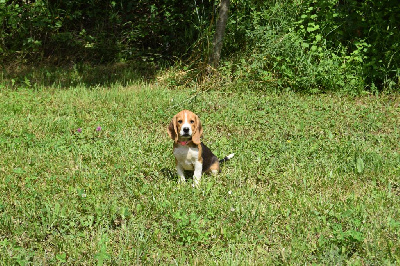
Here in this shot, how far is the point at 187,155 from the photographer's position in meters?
4.91

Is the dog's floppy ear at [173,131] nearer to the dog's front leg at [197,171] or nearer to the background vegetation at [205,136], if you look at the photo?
the dog's front leg at [197,171]

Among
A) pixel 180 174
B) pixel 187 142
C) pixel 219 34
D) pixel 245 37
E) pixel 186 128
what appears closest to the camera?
pixel 186 128

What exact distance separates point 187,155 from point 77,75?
651 centimetres

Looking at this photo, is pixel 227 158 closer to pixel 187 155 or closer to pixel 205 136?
pixel 187 155

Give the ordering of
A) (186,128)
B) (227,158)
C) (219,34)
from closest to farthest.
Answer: (186,128) → (227,158) → (219,34)

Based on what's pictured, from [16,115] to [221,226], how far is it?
4.83 meters

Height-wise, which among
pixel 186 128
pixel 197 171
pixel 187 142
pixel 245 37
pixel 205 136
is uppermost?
pixel 245 37

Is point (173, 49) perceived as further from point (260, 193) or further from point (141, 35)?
point (260, 193)

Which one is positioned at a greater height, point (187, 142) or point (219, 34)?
point (219, 34)

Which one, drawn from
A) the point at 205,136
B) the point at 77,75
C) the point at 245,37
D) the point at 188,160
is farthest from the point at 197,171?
the point at 77,75

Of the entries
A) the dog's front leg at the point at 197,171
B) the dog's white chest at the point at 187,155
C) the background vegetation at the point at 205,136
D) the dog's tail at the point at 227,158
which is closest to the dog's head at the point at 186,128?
the dog's white chest at the point at 187,155

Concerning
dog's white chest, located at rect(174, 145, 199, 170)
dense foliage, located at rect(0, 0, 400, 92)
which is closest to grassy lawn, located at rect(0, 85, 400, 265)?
dog's white chest, located at rect(174, 145, 199, 170)

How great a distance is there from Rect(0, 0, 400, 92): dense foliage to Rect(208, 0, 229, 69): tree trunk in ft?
0.67

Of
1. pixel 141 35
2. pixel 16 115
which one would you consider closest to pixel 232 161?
pixel 16 115
